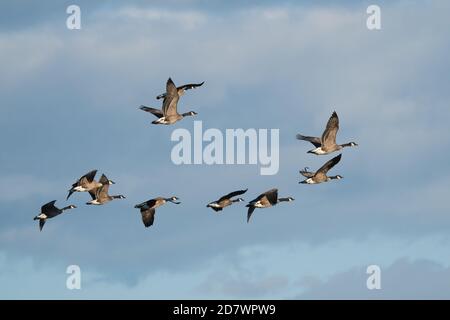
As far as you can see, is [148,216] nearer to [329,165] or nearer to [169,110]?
[169,110]

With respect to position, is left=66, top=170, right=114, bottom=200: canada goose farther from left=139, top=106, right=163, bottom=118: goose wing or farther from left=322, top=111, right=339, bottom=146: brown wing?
left=322, top=111, right=339, bottom=146: brown wing

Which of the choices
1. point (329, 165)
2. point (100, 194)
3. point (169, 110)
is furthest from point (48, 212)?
point (329, 165)

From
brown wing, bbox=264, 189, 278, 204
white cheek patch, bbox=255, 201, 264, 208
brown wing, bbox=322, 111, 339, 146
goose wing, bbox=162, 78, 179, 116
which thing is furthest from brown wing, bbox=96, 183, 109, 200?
brown wing, bbox=322, 111, 339, 146

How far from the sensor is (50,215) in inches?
3098

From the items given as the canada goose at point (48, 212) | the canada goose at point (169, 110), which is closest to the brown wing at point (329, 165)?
the canada goose at point (169, 110)

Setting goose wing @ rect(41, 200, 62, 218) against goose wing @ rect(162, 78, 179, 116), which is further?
goose wing @ rect(41, 200, 62, 218)

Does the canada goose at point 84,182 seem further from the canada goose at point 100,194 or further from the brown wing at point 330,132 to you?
the brown wing at point 330,132

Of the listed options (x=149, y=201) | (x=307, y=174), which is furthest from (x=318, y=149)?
(x=149, y=201)

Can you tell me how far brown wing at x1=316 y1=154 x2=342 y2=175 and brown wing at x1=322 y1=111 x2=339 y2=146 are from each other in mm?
711

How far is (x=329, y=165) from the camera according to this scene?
2995 inches

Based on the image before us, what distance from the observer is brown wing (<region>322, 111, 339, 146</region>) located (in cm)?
7450

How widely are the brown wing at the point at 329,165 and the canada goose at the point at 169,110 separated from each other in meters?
6.07
